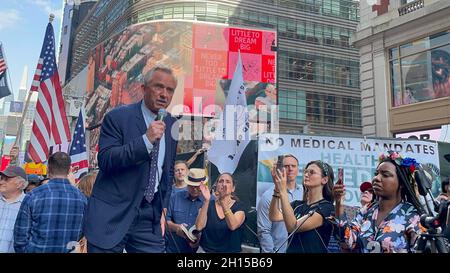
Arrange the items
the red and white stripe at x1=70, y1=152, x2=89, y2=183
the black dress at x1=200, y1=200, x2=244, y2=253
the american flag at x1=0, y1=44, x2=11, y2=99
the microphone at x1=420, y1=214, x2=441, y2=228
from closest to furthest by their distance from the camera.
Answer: the microphone at x1=420, y1=214, x2=441, y2=228 < the american flag at x1=0, y1=44, x2=11, y2=99 < the black dress at x1=200, y1=200, x2=244, y2=253 < the red and white stripe at x1=70, y1=152, x2=89, y2=183

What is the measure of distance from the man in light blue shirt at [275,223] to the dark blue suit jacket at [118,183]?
58.5 inches

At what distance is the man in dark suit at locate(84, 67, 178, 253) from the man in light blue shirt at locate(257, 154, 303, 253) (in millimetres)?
1384

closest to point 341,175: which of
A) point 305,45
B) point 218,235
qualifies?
point 218,235

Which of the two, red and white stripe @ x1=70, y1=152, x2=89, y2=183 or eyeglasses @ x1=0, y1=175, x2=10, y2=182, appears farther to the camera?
red and white stripe @ x1=70, y1=152, x2=89, y2=183

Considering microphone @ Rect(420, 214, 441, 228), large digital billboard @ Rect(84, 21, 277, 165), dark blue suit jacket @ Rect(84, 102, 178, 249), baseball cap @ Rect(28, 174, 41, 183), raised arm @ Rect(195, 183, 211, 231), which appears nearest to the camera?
microphone @ Rect(420, 214, 441, 228)

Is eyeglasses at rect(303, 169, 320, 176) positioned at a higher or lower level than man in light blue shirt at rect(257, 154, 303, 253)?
higher

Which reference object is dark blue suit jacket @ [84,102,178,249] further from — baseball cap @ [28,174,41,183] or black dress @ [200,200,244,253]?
baseball cap @ [28,174,41,183]

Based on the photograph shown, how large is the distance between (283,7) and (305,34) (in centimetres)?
308

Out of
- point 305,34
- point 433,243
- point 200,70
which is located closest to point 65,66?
point 200,70

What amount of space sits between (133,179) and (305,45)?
32.2m

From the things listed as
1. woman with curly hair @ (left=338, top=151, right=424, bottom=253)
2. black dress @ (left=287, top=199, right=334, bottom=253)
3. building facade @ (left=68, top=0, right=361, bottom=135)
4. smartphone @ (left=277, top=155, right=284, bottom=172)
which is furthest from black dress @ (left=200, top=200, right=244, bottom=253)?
building facade @ (left=68, top=0, right=361, bottom=135)

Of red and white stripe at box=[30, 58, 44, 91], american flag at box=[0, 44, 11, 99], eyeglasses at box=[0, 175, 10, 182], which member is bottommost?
eyeglasses at box=[0, 175, 10, 182]

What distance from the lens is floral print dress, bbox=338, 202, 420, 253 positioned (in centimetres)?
316
